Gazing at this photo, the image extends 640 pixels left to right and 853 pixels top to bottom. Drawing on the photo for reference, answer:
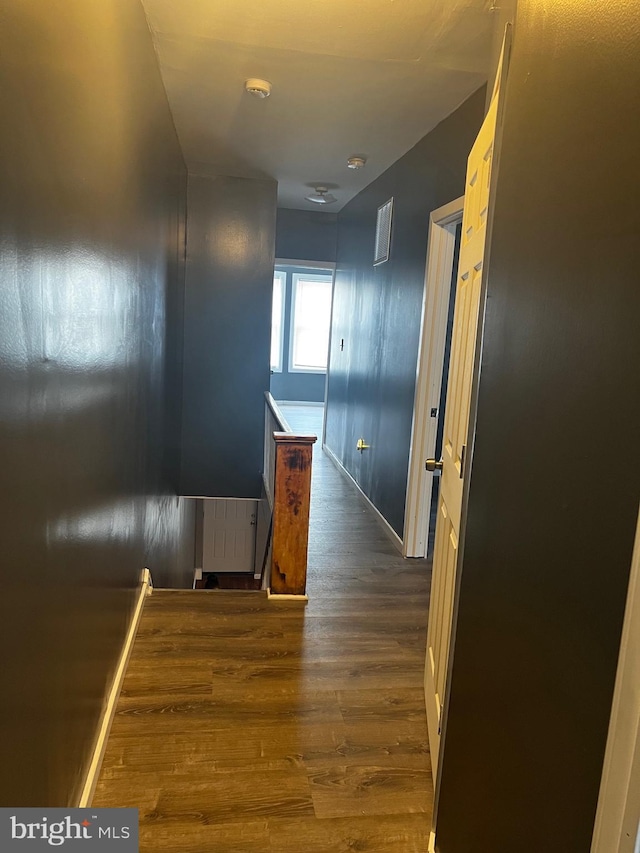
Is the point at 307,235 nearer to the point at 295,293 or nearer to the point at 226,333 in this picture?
the point at 226,333

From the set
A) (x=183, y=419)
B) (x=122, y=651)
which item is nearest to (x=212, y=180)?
(x=183, y=419)

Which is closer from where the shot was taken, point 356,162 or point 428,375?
point 428,375

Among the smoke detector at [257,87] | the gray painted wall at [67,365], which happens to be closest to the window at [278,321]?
the smoke detector at [257,87]

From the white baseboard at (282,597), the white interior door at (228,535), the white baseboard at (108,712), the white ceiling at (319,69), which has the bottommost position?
the white interior door at (228,535)

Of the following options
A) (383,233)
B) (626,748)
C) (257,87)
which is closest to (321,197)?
(383,233)

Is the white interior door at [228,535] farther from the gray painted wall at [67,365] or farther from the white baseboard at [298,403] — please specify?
the gray painted wall at [67,365]

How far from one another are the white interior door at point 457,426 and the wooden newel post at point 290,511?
979 millimetres

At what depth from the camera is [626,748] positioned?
790mm

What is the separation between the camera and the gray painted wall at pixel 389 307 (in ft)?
11.4

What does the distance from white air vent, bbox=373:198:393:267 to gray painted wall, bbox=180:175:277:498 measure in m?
0.97

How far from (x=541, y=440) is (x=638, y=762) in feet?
1.69

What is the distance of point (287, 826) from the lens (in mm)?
1759

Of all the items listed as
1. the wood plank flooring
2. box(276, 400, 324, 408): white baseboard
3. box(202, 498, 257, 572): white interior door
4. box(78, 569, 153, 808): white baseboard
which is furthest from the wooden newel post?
box(276, 400, 324, 408): white baseboard

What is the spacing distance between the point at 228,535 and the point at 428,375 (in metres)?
3.76
